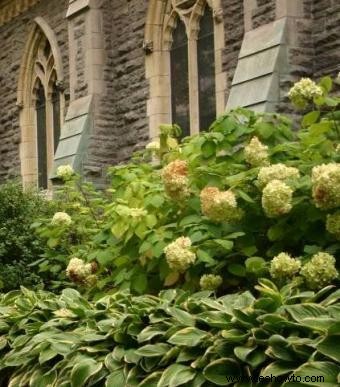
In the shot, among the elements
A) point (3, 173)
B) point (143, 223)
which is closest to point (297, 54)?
point (143, 223)

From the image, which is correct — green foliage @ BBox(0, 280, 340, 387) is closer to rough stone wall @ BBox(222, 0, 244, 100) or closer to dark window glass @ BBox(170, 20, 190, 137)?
rough stone wall @ BBox(222, 0, 244, 100)

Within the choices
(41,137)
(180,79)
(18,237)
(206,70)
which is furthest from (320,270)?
(41,137)

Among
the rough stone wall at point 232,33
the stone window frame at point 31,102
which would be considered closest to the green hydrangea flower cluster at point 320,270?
the rough stone wall at point 232,33

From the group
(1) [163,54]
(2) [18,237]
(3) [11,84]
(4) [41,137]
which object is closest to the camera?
(2) [18,237]

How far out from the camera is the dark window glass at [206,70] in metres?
12.4

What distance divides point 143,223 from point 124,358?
1.78 m

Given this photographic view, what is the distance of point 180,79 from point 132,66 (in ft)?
3.29

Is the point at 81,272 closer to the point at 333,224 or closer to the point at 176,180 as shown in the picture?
the point at 176,180

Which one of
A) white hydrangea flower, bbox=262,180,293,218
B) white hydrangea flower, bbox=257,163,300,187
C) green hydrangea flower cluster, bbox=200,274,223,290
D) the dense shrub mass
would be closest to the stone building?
the dense shrub mass

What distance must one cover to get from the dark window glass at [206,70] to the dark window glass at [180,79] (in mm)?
388

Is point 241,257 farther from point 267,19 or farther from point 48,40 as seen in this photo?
point 48,40

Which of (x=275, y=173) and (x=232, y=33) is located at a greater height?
(x=232, y=33)

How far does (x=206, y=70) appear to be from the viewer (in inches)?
497

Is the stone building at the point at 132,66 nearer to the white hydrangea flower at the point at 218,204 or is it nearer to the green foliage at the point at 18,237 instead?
the green foliage at the point at 18,237
